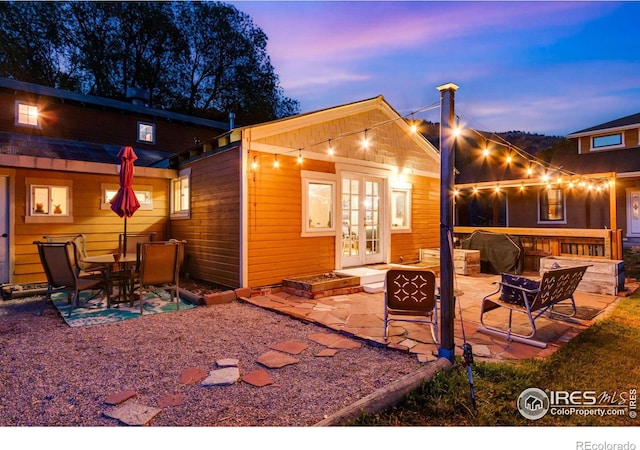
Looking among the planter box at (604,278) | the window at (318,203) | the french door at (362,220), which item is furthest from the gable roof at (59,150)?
the planter box at (604,278)

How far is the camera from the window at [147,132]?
13570 mm

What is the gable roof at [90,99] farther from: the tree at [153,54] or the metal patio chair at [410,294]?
the metal patio chair at [410,294]

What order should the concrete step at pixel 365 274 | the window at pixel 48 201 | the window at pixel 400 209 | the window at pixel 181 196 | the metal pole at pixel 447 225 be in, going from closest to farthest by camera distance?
the metal pole at pixel 447 225 → the window at pixel 48 201 → the concrete step at pixel 365 274 → the window at pixel 181 196 → the window at pixel 400 209

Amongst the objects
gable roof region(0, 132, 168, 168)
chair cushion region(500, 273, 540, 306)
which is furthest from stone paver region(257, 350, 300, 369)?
gable roof region(0, 132, 168, 168)

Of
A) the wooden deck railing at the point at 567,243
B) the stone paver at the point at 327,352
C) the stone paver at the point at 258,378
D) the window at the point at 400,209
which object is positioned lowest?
the stone paver at the point at 258,378

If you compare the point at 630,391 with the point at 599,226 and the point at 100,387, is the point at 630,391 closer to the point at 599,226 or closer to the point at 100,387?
the point at 100,387

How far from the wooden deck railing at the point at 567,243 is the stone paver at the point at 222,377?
26.8 feet

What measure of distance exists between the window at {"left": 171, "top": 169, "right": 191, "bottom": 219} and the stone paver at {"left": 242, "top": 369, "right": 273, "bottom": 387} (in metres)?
5.75

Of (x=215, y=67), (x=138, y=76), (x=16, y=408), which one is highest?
(x=215, y=67)

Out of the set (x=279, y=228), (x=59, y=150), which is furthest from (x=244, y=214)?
(x=59, y=150)

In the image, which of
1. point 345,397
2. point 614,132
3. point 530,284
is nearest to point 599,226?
point 614,132

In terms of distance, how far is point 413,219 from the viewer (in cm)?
983

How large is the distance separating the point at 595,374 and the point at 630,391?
12.8 inches

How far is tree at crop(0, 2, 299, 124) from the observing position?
2122 cm
